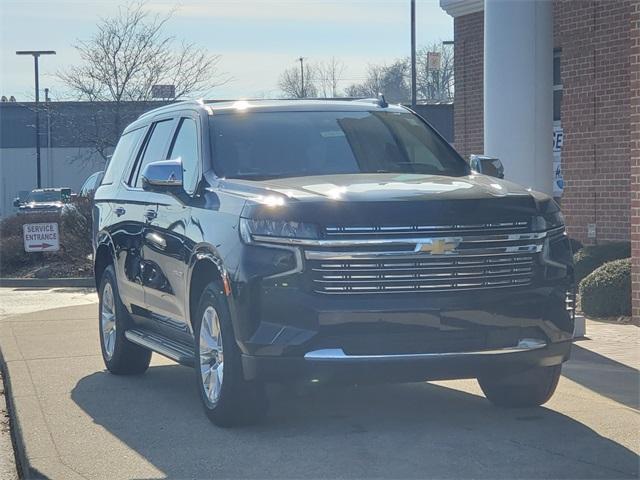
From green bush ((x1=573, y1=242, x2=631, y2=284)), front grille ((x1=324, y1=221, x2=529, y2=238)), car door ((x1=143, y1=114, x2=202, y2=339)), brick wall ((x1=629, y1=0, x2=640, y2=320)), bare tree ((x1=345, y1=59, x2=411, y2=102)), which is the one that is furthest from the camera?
bare tree ((x1=345, y1=59, x2=411, y2=102))

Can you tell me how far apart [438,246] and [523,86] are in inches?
199

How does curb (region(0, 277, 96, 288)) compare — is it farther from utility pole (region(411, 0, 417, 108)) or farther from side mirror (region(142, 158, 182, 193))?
utility pole (region(411, 0, 417, 108))

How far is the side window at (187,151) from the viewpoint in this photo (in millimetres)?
7617

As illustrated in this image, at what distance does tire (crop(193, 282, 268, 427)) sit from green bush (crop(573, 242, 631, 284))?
7.65 meters

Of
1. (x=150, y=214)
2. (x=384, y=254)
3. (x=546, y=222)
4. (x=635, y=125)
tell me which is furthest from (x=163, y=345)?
(x=635, y=125)

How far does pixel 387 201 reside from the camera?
20.7 feet

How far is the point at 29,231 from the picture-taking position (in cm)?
1995

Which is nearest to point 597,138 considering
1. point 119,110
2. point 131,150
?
point 131,150

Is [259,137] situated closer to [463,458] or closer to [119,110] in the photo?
[463,458]

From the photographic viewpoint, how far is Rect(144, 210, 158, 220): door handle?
26.4 ft

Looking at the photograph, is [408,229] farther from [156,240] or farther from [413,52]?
[413,52]

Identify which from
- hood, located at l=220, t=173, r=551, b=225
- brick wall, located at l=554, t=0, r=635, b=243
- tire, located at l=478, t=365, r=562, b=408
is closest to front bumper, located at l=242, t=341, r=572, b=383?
tire, located at l=478, t=365, r=562, b=408

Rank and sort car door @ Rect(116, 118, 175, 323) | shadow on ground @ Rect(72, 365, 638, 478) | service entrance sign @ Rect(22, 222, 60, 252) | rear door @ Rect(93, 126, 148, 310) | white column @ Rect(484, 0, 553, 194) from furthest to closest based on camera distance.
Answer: service entrance sign @ Rect(22, 222, 60, 252) → white column @ Rect(484, 0, 553, 194) → rear door @ Rect(93, 126, 148, 310) → car door @ Rect(116, 118, 175, 323) → shadow on ground @ Rect(72, 365, 638, 478)

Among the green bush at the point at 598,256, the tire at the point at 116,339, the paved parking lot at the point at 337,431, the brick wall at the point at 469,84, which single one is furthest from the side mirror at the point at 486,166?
the brick wall at the point at 469,84
